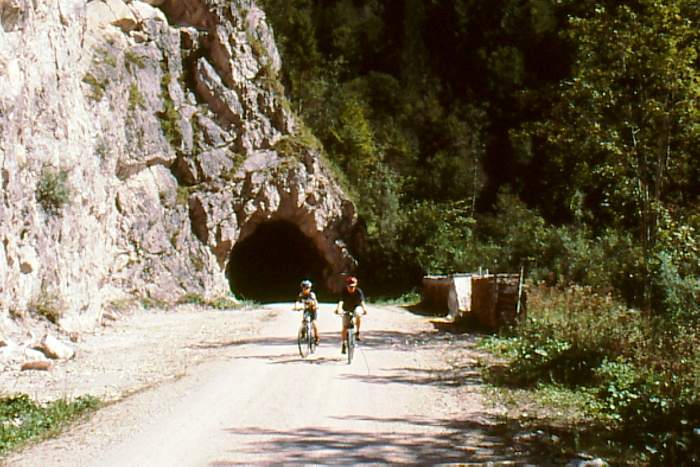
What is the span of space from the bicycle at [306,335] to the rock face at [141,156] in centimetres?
534

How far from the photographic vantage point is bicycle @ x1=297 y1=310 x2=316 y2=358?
535 inches

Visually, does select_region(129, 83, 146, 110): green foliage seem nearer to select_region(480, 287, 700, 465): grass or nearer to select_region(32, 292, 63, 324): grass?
select_region(32, 292, 63, 324): grass

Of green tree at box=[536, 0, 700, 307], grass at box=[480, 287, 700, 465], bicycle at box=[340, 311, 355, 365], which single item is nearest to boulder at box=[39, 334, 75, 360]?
bicycle at box=[340, 311, 355, 365]

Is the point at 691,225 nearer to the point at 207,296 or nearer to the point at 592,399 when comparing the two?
the point at 592,399

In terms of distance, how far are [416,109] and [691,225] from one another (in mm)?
23801

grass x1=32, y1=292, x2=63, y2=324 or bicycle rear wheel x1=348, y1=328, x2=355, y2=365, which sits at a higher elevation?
grass x1=32, y1=292, x2=63, y2=324

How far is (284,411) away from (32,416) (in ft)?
9.68

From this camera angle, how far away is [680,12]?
14.7 metres

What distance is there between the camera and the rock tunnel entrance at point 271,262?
35750 mm

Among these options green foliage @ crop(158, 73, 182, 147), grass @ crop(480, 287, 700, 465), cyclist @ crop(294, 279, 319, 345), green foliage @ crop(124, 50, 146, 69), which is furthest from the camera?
green foliage @ crop(158, 73, 182, 147)

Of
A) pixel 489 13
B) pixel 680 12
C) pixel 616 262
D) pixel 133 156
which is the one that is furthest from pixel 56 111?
pixel 489 13

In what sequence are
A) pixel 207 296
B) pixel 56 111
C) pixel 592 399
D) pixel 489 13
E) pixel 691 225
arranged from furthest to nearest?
1. pixel 489 13
2. pixel 207 296
3. pixel 56 111
4. pixel 691 225
5. pixel 592 399

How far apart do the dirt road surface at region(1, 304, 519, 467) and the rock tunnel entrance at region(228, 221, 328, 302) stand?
1962 centimetres

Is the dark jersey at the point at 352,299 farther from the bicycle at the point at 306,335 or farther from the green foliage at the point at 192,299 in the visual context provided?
the green foliage at the point at 192,299
